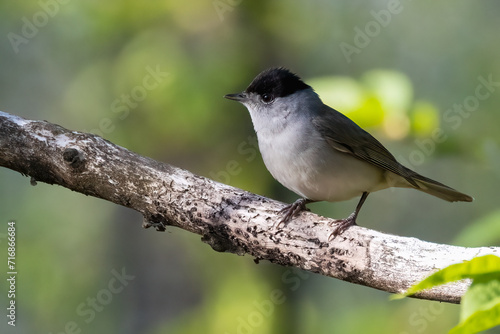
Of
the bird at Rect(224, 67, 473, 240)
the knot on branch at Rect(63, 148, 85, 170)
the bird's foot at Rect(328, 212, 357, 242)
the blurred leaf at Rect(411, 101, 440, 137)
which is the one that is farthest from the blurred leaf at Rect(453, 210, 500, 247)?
the knot on branch at Rect(63, 148, 85, 170)

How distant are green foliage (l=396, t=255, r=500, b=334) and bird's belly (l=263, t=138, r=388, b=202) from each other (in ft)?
9.10

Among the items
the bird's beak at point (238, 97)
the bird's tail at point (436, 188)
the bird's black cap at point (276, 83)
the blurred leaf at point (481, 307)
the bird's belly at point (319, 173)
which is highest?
the bird's black cap at point (276, 83)

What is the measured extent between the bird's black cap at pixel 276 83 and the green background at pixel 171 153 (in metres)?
1.28

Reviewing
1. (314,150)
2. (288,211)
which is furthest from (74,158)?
(314,150)

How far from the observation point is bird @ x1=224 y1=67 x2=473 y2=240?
3.79 meters

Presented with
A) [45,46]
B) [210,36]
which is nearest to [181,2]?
[210,36]

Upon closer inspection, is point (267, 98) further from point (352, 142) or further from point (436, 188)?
point (436, 188)

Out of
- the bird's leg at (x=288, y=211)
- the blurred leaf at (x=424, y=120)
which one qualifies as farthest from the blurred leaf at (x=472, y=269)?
the blurred leaf at (x=424, y=120)

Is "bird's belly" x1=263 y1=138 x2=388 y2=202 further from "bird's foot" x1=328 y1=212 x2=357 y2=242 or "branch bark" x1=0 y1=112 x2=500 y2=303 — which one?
"bird's foot" x1=328 y1=212 x2=357 y2=242

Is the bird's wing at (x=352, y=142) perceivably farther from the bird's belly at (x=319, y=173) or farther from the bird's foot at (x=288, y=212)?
the bird's foot at (x=288, y=212)

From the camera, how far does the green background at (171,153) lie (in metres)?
6.12

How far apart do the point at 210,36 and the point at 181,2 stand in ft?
1.81

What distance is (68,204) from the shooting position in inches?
363

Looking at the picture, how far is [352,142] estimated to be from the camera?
412 cm
